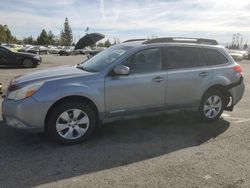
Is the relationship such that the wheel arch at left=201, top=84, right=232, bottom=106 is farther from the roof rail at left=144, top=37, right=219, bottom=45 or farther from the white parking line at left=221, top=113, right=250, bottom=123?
the roof rail at left=144, top=37, right=219, bottom=45

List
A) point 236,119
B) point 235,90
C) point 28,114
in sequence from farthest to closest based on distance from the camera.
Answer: point 236,119
point 235,90
point 28,114

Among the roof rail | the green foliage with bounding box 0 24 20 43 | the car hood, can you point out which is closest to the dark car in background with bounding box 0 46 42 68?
the car hood

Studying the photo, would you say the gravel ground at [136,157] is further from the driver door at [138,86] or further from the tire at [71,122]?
the driver door at [138,86]

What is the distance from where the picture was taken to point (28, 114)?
4.75 metres

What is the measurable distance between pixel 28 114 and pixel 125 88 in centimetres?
163

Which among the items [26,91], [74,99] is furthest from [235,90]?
[26,91]

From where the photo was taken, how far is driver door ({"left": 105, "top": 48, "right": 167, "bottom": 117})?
5.27 meters

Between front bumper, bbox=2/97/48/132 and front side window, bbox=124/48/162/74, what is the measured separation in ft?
5.41

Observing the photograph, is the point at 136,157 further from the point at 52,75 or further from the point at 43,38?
the point at 43,38

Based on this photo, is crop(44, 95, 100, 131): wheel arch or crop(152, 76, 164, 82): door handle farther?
crop(152, 76, 164, 82): door handle

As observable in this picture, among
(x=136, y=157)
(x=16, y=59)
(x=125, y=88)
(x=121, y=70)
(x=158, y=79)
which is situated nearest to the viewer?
(x=136, y=157)

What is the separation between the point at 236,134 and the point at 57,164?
3343 mm

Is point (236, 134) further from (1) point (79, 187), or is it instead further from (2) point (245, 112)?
(1) point (79, 187)

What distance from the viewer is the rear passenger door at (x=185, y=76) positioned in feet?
19.0
